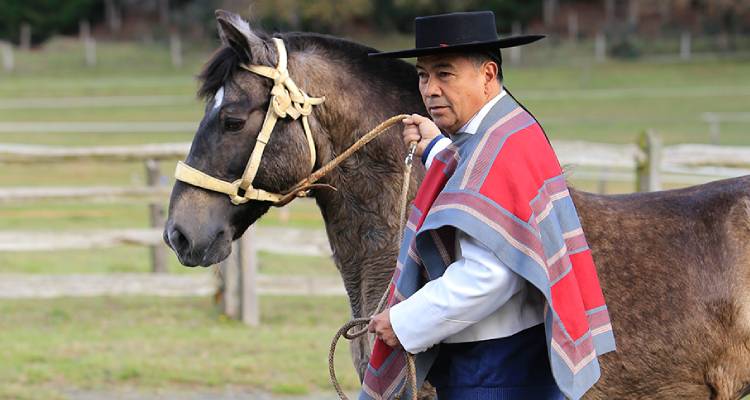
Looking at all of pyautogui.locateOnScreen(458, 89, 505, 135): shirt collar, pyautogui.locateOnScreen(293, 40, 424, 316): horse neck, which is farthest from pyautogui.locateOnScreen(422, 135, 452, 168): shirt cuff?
pyautogui.locateOnScreen(293, 40, 424, 316): horse neck

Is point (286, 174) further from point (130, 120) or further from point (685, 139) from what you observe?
point (130, 120)

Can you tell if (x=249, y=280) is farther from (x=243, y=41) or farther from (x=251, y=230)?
(x=243, y=41)

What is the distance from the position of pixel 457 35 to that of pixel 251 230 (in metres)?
6.02

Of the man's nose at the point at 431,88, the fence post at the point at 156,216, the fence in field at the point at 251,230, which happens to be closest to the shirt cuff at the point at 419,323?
the man's nose at the point at 431,88

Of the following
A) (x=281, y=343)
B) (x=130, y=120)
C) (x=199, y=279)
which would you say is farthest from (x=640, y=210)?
(x=130, y=120)

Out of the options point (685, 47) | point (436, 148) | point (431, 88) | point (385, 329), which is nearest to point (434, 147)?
point (436, 148)

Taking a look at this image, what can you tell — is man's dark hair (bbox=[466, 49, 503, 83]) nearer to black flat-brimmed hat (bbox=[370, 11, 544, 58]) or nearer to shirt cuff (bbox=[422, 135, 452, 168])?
black flat-brimmed hat (bbox=[370, 11, 544, 58])

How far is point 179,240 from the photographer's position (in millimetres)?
3828

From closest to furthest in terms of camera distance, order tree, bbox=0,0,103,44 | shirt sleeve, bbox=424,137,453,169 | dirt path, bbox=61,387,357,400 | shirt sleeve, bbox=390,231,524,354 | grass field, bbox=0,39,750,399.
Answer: shirt sleeve, bbox=390,231,524,354 < shirt sleeve, bbox=424,137,453,169 < dirt path, bbox=61,387,357,400 < grass field, bbox=0,39,750,399 < tree, bbox=0,0,103,44

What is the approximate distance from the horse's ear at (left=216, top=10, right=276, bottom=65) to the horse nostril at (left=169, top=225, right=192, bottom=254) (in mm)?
659

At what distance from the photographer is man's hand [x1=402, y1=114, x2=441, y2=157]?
3305 millimetres

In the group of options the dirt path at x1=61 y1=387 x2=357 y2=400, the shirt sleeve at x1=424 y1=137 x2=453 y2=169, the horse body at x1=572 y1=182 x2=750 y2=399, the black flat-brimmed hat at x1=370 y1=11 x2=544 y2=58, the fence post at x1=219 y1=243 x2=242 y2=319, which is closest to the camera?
the black flat-brimmed hat at x1=370 y1=11 x2=544 y2=58

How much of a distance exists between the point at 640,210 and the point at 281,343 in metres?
4.68

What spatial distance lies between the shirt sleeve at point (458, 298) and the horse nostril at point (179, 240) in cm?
109
